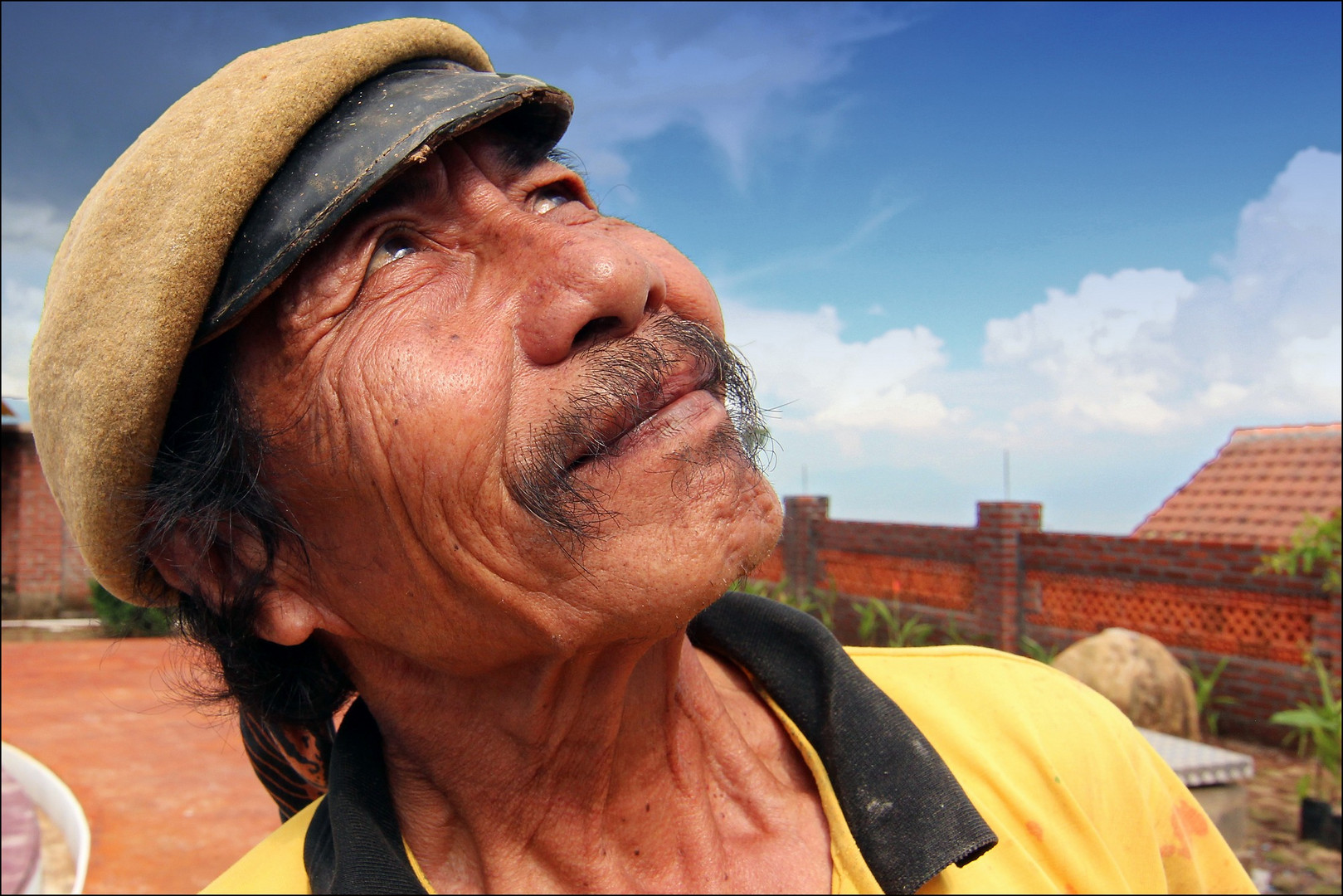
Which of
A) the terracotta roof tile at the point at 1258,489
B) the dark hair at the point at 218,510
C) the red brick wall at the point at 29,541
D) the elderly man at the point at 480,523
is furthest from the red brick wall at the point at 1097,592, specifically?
the red brick wall at the point at 29,541

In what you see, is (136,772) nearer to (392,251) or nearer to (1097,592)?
(392,251)

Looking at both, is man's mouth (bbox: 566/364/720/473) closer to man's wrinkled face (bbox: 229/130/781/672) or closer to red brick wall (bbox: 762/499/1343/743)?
man's wrinkled face (bbox: 229/130/781/672)

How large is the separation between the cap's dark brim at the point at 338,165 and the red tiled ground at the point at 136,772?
11.2ft

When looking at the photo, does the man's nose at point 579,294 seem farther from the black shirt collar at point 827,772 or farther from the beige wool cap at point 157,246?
the black shirt collar at point 827,772

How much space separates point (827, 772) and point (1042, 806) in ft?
1.19

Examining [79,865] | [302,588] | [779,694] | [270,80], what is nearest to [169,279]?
[270,80]

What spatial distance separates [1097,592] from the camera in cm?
888

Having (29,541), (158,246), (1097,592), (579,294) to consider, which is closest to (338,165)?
(158,246)

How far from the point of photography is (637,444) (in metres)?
1.26

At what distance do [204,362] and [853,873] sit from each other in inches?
52.6

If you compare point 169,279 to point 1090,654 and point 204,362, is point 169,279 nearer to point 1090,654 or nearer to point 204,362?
point 204,362

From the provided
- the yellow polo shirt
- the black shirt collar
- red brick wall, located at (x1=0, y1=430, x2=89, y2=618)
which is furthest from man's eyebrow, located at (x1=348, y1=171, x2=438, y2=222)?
red brick wall, located at (x1=0, y1=430, x2=89, y2=618)

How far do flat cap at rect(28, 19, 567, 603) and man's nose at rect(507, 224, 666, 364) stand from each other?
17.3 inches

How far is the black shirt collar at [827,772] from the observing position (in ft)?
4.67
